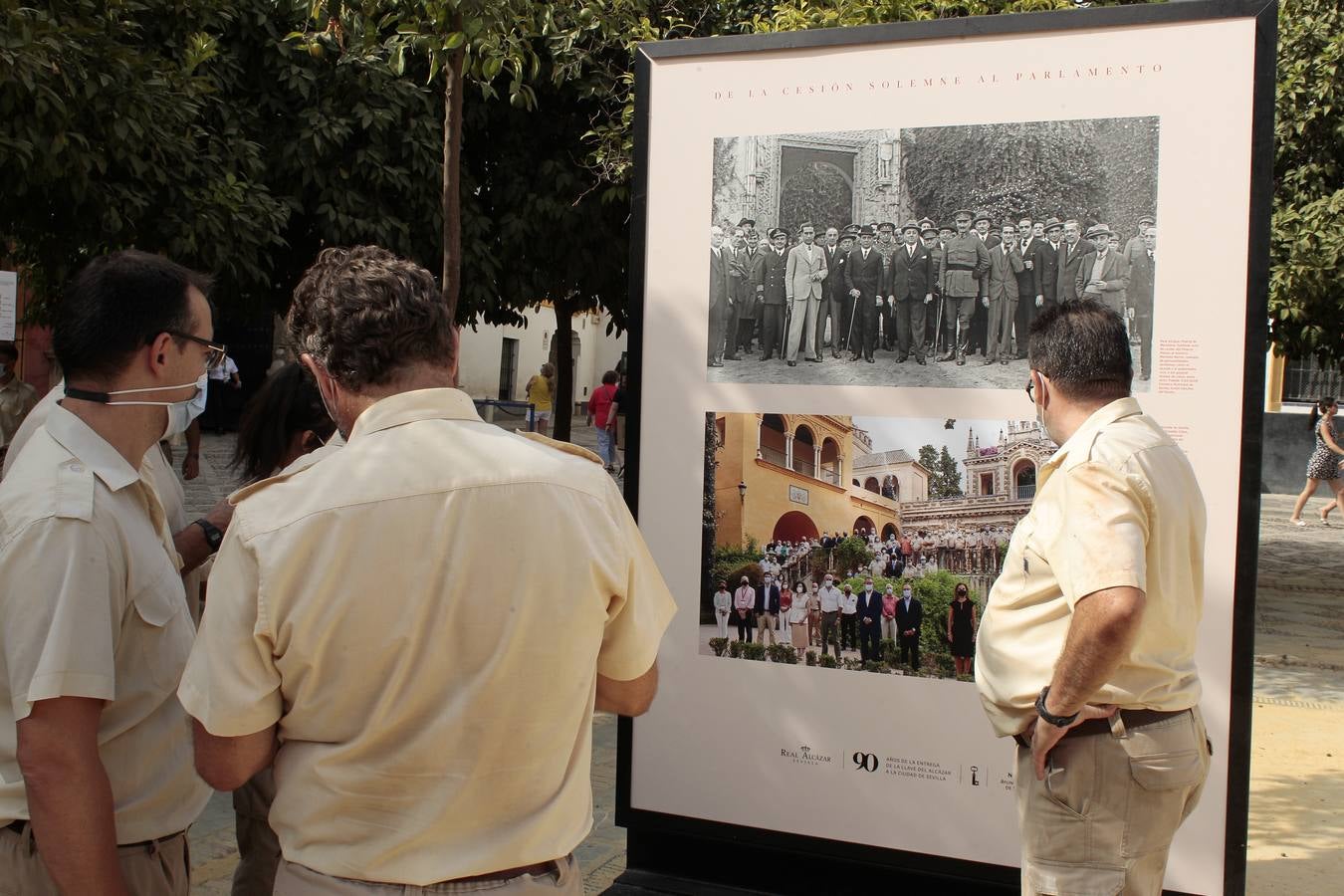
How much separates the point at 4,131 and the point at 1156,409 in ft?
20.0

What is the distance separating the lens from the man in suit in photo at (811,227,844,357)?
3549 mm

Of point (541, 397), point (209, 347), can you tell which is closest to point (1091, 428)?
point (209, 347)

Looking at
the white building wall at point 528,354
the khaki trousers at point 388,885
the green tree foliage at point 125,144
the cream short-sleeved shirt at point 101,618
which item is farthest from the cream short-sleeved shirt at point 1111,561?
the white building wall at point 528,354

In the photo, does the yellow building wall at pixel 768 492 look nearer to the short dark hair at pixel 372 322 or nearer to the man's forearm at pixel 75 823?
the short dark hair at pixel 372 322

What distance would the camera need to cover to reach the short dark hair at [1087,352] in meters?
2.63

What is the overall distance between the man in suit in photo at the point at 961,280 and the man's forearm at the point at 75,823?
2.45 meters

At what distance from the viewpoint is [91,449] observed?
6.77 feet

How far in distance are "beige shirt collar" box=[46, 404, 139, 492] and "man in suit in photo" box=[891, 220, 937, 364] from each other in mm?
2171

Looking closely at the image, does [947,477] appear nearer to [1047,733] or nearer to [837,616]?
[837,616]

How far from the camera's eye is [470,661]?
1.73m

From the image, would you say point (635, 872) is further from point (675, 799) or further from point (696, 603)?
point (696, 603)

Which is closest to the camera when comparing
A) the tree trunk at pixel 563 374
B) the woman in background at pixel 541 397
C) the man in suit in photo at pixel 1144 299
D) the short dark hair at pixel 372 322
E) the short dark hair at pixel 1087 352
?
the short dark hair at pixel 372 322

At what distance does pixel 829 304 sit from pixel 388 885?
230 cm

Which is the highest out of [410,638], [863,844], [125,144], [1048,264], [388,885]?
[125,144]
